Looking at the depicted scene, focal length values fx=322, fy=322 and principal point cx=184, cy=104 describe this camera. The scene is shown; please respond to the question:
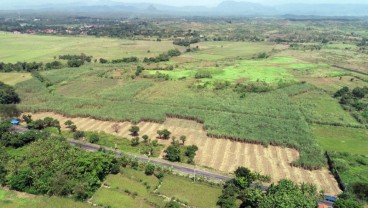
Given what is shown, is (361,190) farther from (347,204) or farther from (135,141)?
(135,141)

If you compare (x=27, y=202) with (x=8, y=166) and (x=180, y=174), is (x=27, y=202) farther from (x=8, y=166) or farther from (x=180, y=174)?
(x=180, y=174)

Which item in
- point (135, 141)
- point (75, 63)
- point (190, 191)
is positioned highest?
point (75, 63)

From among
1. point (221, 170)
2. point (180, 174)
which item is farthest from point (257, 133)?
point (180, 174)

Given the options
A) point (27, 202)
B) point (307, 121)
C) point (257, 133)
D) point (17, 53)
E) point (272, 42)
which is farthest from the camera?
point (272, 42)

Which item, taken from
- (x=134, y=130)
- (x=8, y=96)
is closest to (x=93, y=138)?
(x=134, y=130)

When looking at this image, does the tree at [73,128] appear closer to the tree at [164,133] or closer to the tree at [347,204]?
the tree at [164,133]

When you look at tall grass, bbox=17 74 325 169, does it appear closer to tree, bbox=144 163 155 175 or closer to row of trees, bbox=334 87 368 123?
row of trees, bbox=334 87 368 123

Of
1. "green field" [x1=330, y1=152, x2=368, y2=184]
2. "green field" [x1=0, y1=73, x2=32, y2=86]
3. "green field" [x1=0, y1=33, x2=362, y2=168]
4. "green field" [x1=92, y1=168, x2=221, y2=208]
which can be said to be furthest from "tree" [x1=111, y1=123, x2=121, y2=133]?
"green field" [x1=0, y1=73, x2=32, y2=86]
